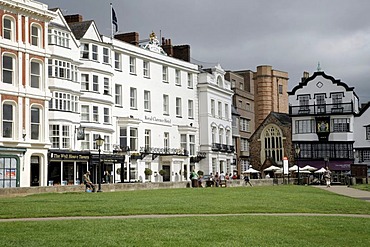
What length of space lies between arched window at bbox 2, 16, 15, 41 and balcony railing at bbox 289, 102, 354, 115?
4902 centimetres

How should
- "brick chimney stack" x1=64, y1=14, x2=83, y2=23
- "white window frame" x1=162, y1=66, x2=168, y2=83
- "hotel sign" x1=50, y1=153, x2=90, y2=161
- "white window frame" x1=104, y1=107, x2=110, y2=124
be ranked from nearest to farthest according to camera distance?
"hotel sign" x1=50, y1=153, x2=90, y2=161, "white window frame" x1=104, y1=107, x2=110, y2=124, "brick chimney stack" x1=64, y1=14, x2=83, y2=23, "white window frame" x1=162, y1=66, x2=168, y2=83

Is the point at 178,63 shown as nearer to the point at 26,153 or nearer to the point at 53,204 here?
the point at 26,153

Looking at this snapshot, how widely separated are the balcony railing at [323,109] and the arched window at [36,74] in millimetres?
46413

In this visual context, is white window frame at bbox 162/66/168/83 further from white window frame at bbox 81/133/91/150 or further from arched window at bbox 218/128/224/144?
white window frame at bbox 81/133/91/150

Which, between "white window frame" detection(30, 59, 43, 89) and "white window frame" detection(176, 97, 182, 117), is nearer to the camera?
"white window frame" detection(30, 59, 43, 89)

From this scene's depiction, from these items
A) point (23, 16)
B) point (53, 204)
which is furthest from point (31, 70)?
point (53, 204)

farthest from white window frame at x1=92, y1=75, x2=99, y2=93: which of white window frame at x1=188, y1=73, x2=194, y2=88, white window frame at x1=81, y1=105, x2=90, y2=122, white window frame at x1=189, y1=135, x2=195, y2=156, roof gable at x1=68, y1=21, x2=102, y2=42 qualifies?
white window frame at x1=188, y1=73, x2=194, y2=88

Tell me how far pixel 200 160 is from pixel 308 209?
48464 millimetres

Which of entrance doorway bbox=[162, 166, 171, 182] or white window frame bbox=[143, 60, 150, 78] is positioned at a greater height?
→ white window frame bbox=[143, 60, 150, 78]

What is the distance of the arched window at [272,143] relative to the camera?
84562 mm

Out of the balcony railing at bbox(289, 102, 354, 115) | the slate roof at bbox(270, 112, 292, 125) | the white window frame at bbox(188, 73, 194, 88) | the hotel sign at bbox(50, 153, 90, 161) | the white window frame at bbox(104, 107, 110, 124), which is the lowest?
the hotel sign at bbox(50, 153, 90, 161)

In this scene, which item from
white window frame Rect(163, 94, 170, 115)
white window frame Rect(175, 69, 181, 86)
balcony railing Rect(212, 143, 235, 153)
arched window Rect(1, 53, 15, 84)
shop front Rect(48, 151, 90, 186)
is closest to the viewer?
arched window Rect(1, 53, 15, 84)

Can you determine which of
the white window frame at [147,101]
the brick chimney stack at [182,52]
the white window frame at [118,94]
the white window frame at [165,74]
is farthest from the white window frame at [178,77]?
the white window frame at [118,94]

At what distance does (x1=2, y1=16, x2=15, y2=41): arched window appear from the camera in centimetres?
4297
